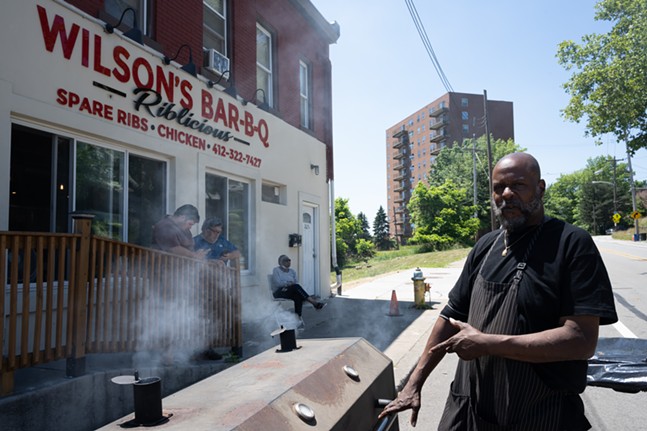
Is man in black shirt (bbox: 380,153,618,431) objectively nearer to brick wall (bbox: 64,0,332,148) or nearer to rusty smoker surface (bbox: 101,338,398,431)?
rusty smoker surface (bbox: 101,338,398,431)

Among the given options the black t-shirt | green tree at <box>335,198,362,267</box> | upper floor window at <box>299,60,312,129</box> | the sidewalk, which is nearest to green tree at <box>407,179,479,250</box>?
green tree at <box>335,198,362,267</box>

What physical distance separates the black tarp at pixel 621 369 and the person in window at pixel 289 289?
5.03 metres

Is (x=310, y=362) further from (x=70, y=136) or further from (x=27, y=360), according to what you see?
(x=70, y=136)

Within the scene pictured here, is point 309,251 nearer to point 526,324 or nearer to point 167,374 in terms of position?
point 167,374

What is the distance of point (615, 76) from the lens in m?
16.1

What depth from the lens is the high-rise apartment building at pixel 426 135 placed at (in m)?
67.5

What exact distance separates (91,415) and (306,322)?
4.86m

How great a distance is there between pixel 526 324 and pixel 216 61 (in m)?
7.24

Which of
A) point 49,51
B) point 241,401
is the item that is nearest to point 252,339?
point 49,51

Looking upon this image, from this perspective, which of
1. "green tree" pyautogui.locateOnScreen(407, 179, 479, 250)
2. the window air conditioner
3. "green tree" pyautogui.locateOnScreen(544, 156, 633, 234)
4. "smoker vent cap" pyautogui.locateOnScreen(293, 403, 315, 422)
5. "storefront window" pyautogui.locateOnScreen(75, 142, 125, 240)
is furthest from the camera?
"green tree" pyautogui.locateOnScreen(544, 156, 633, 234)

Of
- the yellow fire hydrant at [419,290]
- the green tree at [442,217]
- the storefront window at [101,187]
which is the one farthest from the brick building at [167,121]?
the green tree at [442,217]

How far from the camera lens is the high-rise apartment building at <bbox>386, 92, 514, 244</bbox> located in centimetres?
6750

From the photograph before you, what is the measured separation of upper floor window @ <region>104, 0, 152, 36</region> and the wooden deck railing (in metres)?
3.43

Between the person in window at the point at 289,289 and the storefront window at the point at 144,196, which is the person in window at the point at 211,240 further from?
the person in window at the point at 289,289
